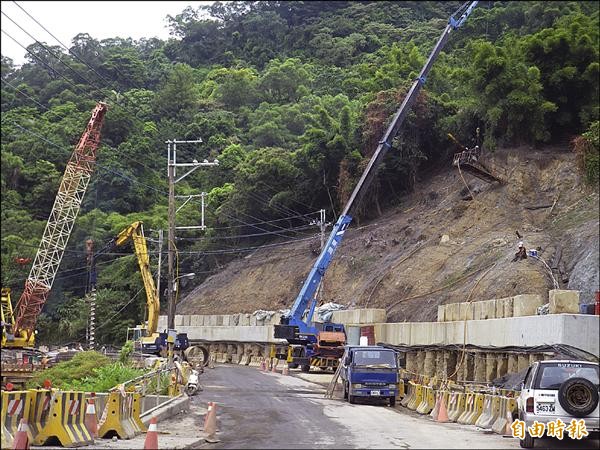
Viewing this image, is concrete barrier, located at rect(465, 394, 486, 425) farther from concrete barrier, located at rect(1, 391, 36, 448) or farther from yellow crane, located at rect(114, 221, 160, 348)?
yellow crane, located at rect(114, 221, 160, 348)

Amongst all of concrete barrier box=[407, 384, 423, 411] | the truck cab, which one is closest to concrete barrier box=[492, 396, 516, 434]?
concrete barrier box=[407, 384, 423, 411]

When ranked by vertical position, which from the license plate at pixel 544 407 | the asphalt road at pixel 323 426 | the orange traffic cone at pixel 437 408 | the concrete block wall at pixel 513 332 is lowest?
the asphalt road at pixel 323 426

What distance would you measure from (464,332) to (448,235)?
23.0 metres

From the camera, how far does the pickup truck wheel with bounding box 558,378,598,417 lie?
632 inches

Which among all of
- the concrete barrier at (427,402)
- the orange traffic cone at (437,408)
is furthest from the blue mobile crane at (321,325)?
the orange traffic cone at (437,408)

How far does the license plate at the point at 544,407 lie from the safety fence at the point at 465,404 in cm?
273

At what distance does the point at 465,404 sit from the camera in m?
23.4

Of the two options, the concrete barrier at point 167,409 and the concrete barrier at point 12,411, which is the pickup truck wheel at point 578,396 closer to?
the concrete barrier at point 167,409

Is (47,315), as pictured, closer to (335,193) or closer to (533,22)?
(335,193)

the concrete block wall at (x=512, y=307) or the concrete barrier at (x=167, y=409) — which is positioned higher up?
the concrete block wall at (x=512, y=307)

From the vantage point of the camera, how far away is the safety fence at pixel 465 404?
20531mm

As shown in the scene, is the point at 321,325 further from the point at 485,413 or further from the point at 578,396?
the point at 578,396

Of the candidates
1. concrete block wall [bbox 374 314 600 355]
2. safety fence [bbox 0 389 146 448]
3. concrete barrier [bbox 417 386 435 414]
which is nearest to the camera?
safety fence [bbox 0 389 146 448]

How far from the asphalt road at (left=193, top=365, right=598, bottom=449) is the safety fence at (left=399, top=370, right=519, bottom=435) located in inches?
14.9
